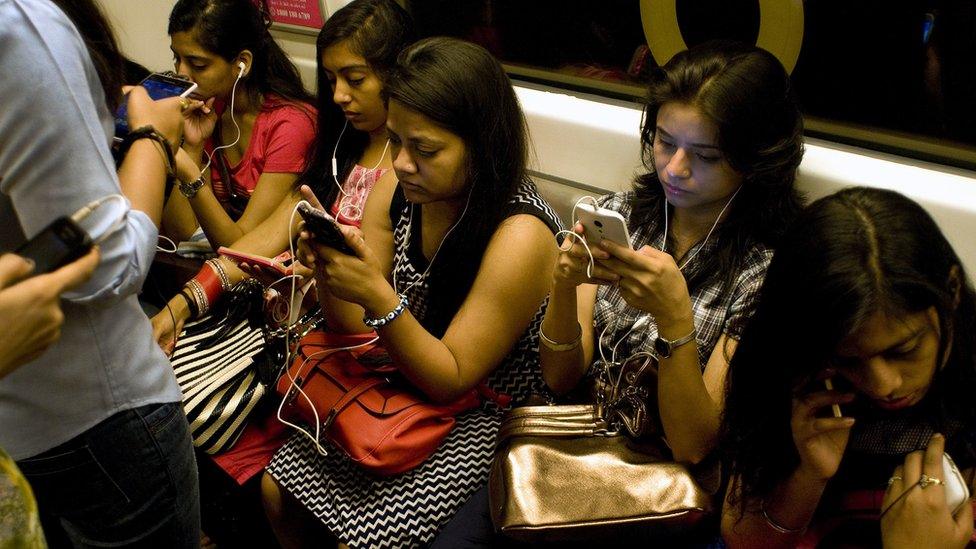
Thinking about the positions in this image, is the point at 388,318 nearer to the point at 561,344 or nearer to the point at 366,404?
the point at 366,404

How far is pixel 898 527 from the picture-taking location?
1.16 meters

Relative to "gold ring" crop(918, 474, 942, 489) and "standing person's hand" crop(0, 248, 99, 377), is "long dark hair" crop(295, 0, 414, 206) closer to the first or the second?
"standing person's hand" crop(0, 248, 99, 377)

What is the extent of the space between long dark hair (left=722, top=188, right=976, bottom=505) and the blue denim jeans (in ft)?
3.34

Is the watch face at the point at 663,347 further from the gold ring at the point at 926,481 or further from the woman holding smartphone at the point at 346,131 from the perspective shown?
the woman holding smartphone at the point at 346,131

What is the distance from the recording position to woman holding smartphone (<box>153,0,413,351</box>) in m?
2.25

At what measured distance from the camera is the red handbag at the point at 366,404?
65.6 inches

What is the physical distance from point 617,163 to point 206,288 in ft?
4.12

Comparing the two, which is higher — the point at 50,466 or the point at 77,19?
the point at 77,19

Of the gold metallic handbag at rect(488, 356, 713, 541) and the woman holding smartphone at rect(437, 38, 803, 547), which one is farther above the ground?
the woman holding smartphone at rect(437, 38, 803, 547)

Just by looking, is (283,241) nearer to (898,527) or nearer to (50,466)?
(50,466)

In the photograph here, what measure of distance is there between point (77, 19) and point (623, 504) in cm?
126

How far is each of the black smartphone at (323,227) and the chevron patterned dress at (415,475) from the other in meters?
0.33

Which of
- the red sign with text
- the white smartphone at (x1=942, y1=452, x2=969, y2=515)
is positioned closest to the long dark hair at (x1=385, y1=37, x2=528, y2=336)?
the white smartphone at (x1=942, y1=452, x2=969, y2=515)

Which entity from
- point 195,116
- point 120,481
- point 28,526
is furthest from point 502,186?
point 195,116
